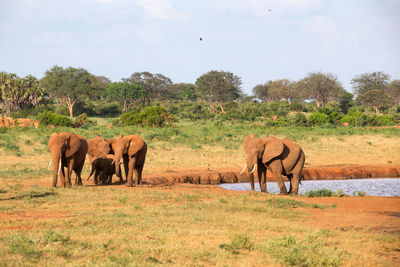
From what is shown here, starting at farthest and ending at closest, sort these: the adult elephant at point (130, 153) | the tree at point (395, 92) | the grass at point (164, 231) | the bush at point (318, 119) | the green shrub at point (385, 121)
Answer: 1. the tree at point (395, 92)
2. the green shrub at point (385, 121)
3. the bush at point (318, 119)
4. the adult elephant at point (130, 153)
5. the grass at point (164, 231)

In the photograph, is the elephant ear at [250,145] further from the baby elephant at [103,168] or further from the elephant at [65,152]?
the elephant at [65,152]

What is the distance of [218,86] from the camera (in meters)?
85.0

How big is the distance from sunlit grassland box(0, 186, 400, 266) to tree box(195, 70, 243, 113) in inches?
2728

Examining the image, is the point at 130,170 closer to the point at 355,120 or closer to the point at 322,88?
the point at 355,120

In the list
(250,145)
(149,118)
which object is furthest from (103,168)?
(149,118)

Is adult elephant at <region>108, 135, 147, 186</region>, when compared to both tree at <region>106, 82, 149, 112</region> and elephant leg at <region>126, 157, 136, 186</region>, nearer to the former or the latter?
elephant leg at <region>126, 157, 136, 186</region>

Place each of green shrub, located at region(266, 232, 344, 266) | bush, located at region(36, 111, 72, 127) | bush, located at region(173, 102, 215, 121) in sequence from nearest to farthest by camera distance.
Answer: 1. green shrub, located at region(266, 232, 344, 266)
2. bush, located at region(36, 111, 72, 127)
3. bush, located at region(173, 102, 215, 121)

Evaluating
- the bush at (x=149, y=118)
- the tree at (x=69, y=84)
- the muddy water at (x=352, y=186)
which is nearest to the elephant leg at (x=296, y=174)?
the muddy water at (x=352, y=186)

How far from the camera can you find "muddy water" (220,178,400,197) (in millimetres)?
21453

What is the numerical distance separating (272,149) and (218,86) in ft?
225

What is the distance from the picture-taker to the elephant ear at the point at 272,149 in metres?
17.0

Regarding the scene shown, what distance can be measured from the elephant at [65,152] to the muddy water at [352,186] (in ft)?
23.5

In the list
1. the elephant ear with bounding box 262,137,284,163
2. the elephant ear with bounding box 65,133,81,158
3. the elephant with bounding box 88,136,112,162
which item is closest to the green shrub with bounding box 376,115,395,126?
the elephant ear with bounding box 262,137,284,163

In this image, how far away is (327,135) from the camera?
3825 cm
